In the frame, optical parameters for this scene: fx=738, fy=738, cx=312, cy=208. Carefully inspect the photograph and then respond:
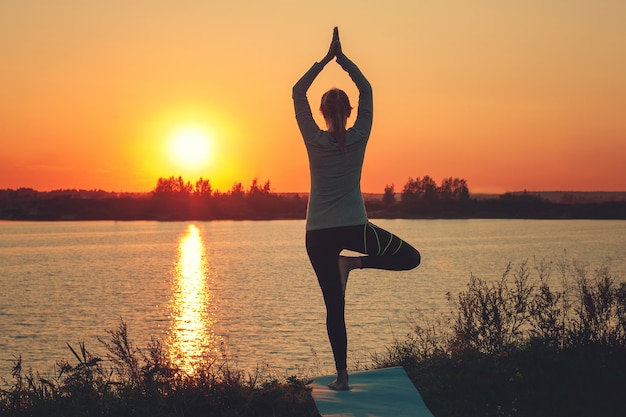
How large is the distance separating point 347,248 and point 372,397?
1.41 meters

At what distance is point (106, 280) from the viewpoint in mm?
51406

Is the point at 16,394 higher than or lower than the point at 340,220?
lower

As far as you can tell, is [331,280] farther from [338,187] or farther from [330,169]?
[330,169]

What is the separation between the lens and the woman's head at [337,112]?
5.82 metres

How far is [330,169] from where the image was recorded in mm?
5875

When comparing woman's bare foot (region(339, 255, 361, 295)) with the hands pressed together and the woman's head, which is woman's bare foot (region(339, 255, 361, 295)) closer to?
the woman's head

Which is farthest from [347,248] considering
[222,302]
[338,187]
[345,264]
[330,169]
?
[222,302]

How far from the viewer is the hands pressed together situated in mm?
5992

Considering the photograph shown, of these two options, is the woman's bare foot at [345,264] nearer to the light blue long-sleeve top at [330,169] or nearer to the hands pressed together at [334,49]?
the light blue long-sleeve top at [330,169]

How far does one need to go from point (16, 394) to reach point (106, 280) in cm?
4647

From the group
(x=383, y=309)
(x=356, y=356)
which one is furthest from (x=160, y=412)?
(x=383, y=309)

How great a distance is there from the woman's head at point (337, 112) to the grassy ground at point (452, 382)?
2.30 meters

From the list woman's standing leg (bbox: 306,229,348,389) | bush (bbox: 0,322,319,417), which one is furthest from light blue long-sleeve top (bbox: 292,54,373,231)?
bush (bbox: 0,322,319,417)

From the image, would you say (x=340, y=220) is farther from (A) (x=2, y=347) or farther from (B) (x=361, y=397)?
(A) (x=2, y=347)
